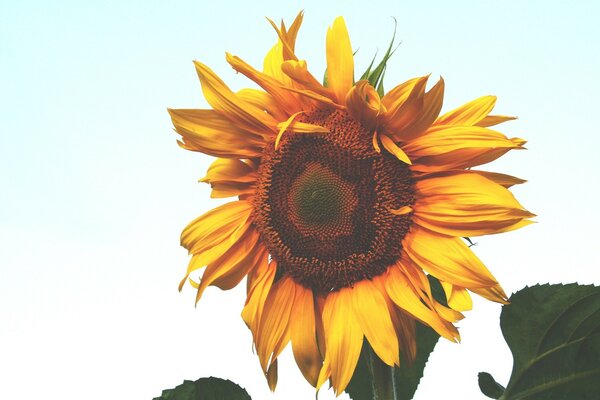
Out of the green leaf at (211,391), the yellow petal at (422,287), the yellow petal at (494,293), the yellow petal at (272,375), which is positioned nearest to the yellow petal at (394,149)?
the yellow petal at (422,287)

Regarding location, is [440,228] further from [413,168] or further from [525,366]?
[525,366]

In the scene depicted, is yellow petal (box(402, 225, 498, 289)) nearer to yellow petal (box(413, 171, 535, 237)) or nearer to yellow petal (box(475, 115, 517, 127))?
yellow petal (box(413, 171, 535, 237))

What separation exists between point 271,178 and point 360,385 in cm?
79

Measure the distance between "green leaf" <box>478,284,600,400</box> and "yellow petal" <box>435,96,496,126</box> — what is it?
59cm

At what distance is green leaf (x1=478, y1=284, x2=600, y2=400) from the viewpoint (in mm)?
2922

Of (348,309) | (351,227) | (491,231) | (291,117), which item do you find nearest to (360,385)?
(348,309)

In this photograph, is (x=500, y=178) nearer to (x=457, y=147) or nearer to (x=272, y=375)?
(x=457, y=147)

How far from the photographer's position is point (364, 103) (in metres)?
→ 2.75

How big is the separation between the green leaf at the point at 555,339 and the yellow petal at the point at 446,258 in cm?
34

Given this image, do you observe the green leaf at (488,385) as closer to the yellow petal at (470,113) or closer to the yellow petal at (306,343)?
the yellow petal at (306,343)

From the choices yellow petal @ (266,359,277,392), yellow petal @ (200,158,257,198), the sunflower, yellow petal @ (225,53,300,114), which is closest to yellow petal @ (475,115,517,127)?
the sunflower

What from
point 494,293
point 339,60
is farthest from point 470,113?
point 494,293

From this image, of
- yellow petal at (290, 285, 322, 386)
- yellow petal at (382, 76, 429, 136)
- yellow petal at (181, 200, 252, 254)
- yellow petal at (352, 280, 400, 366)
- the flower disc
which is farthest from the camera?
yellow petal at (181, 200, 252, 254)

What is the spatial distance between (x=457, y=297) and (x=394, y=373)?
535mm
